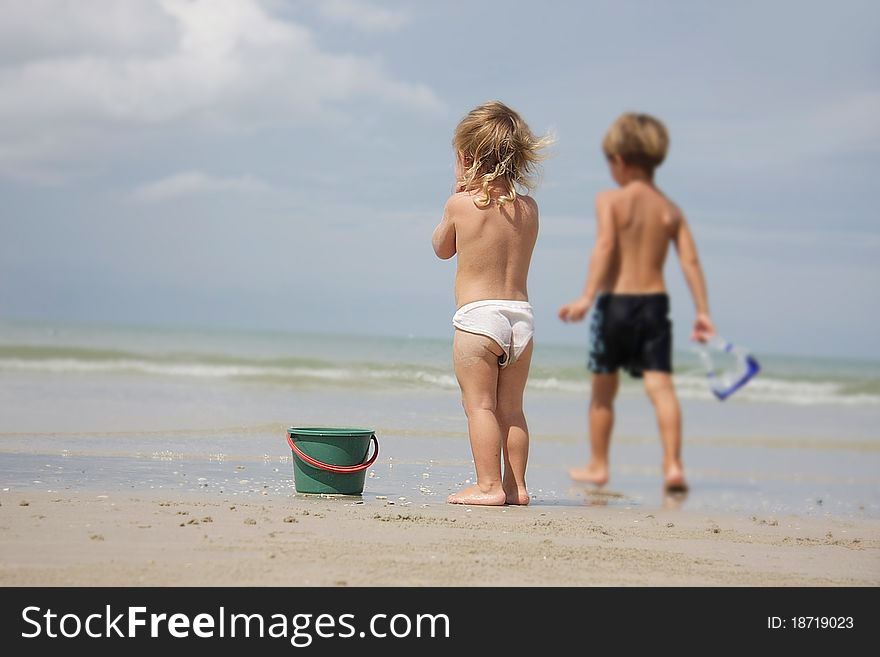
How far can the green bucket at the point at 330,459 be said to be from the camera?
6582 millimetres

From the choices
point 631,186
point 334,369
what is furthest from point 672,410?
point 334,369

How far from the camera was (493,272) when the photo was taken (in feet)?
13.5

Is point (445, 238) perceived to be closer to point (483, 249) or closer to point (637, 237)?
point (483, 249)

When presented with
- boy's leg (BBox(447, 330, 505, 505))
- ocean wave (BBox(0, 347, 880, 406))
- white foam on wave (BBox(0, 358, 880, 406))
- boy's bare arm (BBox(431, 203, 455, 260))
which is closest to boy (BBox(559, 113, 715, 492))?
boy's bare arm (BBox(431, 203, 455, 260))

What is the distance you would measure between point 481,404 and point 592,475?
3.78m

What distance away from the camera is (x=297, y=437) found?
21.8 ft

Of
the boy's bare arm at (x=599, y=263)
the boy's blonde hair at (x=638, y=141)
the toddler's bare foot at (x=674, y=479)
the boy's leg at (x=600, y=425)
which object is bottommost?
the toddler's bare foot at (x=674, y=479)

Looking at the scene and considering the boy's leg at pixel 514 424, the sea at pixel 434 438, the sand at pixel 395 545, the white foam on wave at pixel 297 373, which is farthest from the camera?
the white foam on wave at pixel 297 373

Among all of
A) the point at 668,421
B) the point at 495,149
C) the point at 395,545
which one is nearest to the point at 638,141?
the point at 668,421

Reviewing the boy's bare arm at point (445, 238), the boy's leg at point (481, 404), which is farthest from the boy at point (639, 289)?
the boy's leg at point (481, 404)

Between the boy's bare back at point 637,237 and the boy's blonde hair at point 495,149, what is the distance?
7.03 feet

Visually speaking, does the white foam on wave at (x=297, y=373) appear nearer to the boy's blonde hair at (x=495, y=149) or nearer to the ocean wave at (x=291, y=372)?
the ocean wave at (x=291, y=372)

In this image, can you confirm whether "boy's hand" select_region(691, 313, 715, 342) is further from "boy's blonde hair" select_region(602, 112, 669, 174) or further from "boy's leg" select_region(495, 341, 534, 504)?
"boy's leg" select_region(495, 341, 534, 504)
